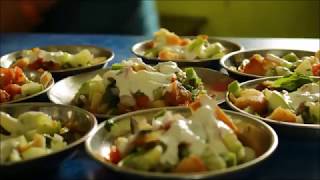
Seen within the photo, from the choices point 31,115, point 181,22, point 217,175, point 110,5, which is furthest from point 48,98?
point 181,22

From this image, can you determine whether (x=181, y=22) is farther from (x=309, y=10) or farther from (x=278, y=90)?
(x=278, y=90)

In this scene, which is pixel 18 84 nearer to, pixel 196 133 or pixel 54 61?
pixel 54 61

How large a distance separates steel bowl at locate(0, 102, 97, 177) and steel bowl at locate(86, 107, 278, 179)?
0.03 meters

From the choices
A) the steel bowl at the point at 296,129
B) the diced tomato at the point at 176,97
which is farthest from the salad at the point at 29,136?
the steel bowl at the point at 296,129

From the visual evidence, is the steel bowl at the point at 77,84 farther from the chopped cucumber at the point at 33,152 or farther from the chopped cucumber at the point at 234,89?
the chopped cucumber at the point at 33,152

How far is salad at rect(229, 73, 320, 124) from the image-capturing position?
1.29 meters

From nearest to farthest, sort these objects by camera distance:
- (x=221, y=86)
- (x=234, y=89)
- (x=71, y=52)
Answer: (x=234, y=89)
(x=221, y=86)
(x=71, y=52)

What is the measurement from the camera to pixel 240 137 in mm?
1187

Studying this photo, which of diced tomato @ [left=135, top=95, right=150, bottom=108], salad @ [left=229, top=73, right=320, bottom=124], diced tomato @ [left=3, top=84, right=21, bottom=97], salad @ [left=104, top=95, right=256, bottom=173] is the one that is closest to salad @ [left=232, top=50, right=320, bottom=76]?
salad @ [left=229, top=73, right=320, bottom=124]

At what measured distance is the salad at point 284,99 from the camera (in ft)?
4.22

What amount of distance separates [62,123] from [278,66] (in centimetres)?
65

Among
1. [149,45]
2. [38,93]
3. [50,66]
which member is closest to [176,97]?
[38,93]

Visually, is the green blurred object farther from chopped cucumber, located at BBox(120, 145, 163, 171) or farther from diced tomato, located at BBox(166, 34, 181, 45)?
chopped cucumber, located at BBox(120, 145, 163, 171)

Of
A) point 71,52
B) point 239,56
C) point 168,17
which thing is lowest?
point 168,17
